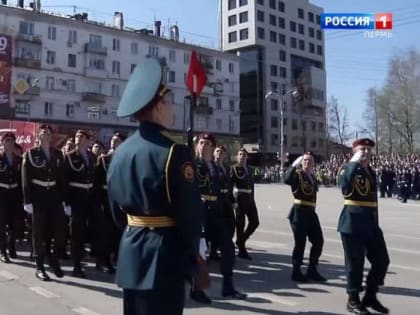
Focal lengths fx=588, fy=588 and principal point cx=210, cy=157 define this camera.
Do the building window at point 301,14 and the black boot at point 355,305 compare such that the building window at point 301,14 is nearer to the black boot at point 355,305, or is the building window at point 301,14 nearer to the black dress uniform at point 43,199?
the black dress uniform at point 43,199

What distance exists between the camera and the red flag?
736 centimetres

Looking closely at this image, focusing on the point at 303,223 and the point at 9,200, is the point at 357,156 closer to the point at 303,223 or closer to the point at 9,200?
the point at 303,223

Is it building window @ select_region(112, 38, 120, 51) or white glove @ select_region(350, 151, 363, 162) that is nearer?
white glove @ select_region(350, 151, 363, 162)

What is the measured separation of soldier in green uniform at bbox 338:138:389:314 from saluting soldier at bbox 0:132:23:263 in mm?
6040

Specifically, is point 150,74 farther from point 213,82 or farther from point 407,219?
point 213,82

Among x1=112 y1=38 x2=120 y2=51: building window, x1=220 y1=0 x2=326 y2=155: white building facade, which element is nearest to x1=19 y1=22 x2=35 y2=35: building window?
x1=112 y1=38 x2=120 y2=51: building window

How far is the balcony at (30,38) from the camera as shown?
52.0m

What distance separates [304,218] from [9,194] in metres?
5.19

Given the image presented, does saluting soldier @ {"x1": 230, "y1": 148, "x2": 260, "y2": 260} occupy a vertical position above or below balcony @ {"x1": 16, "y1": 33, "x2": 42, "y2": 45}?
below

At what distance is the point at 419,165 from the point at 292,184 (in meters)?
23.9

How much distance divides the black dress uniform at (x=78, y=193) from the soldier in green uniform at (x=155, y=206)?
5.45m

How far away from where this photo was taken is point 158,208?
3459 mm

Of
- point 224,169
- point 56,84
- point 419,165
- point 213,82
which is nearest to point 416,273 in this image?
point 224,169

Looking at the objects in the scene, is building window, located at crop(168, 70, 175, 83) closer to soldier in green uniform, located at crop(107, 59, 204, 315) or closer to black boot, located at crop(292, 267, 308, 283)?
black boot, located at crop(292, 267, 308, 283)
